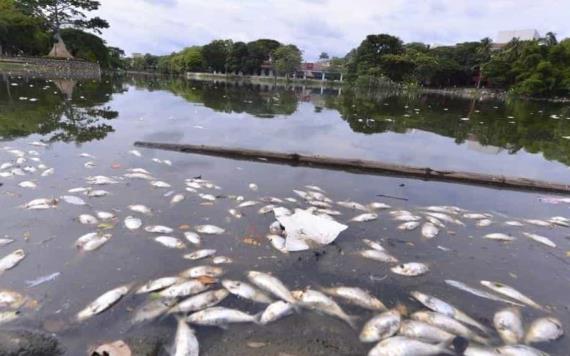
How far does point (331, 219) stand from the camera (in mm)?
4145

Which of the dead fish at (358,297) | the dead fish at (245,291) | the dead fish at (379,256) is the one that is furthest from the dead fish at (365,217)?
the dead fish at (245,291)

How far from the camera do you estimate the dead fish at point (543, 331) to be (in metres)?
2.52

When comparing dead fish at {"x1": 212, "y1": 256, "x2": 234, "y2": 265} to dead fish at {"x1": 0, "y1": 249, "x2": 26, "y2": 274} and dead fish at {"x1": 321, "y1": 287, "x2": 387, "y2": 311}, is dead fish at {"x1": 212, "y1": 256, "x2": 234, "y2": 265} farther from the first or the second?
dead fish at {"x1": 0, "y1": 249, "x2": 26, "y2": 274}

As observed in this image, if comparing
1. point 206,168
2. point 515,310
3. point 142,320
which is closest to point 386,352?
point 515,310

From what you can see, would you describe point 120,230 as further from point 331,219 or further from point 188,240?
point 331,219

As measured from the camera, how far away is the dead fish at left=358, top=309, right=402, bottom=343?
7.93ft

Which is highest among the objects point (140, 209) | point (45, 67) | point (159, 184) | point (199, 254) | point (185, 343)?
point (45, 67)

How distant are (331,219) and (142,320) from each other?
2.34 meters

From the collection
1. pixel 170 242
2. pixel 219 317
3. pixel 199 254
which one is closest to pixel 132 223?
pixel 170 242

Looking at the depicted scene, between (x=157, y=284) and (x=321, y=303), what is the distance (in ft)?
4.32

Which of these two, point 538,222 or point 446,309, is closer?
point 446,309

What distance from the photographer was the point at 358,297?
281 cm

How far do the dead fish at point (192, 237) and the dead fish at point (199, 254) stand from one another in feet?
0.65

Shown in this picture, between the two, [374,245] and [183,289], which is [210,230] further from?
[374,245]
